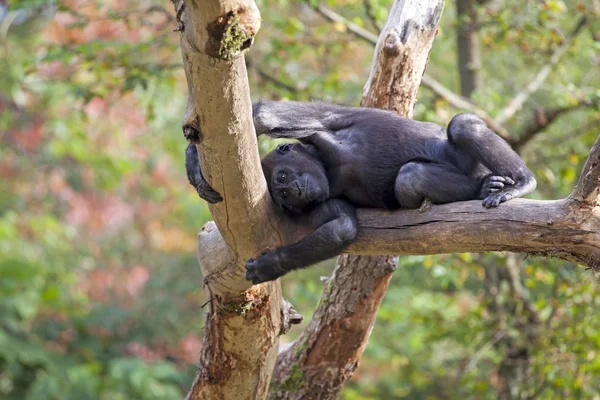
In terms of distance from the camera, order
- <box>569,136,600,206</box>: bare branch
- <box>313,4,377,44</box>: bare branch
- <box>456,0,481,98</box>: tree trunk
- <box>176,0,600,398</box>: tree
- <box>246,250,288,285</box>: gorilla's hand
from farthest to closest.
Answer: <box>456,0,481,98</box>: tree trunk → <box>313,4,377,44</box>: bare branch → <box>246,250,288,285</box>: gorilla's hand → <box>569,136,600,206</box>: bare branch → <box>176,0,600,398</box>: tree

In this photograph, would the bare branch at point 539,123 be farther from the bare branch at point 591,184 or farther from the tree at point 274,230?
the bare branch at point 591,184

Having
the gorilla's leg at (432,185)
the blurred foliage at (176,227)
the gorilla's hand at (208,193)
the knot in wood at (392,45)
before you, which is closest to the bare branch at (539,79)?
the blurred foliage at (176,227)

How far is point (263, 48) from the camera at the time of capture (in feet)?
31.9

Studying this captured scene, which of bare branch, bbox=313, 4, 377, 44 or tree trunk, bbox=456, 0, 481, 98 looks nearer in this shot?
bare branch, bbox=313, 4, 377, 44

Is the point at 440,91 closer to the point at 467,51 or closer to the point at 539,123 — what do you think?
the point at 539,123

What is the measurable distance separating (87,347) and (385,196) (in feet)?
23.9

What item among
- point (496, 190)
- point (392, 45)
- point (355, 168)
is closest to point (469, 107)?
point (392, 45)

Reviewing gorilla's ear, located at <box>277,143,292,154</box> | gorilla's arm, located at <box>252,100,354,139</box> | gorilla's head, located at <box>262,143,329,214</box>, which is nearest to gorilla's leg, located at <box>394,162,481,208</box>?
gorilla's head, located at <box>262,143,329,214</box>

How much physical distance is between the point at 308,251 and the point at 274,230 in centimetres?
22

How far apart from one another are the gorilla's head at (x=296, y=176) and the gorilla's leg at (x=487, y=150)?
0.77 meters

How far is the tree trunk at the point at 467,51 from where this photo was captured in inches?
310

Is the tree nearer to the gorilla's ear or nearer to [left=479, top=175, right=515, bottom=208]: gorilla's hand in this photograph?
[left=479, top=175, right=515, bottom=208]: gorilla's hand

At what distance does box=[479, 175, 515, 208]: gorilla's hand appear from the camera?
3383 mm

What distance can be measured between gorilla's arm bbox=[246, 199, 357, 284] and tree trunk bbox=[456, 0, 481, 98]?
4804 mm
